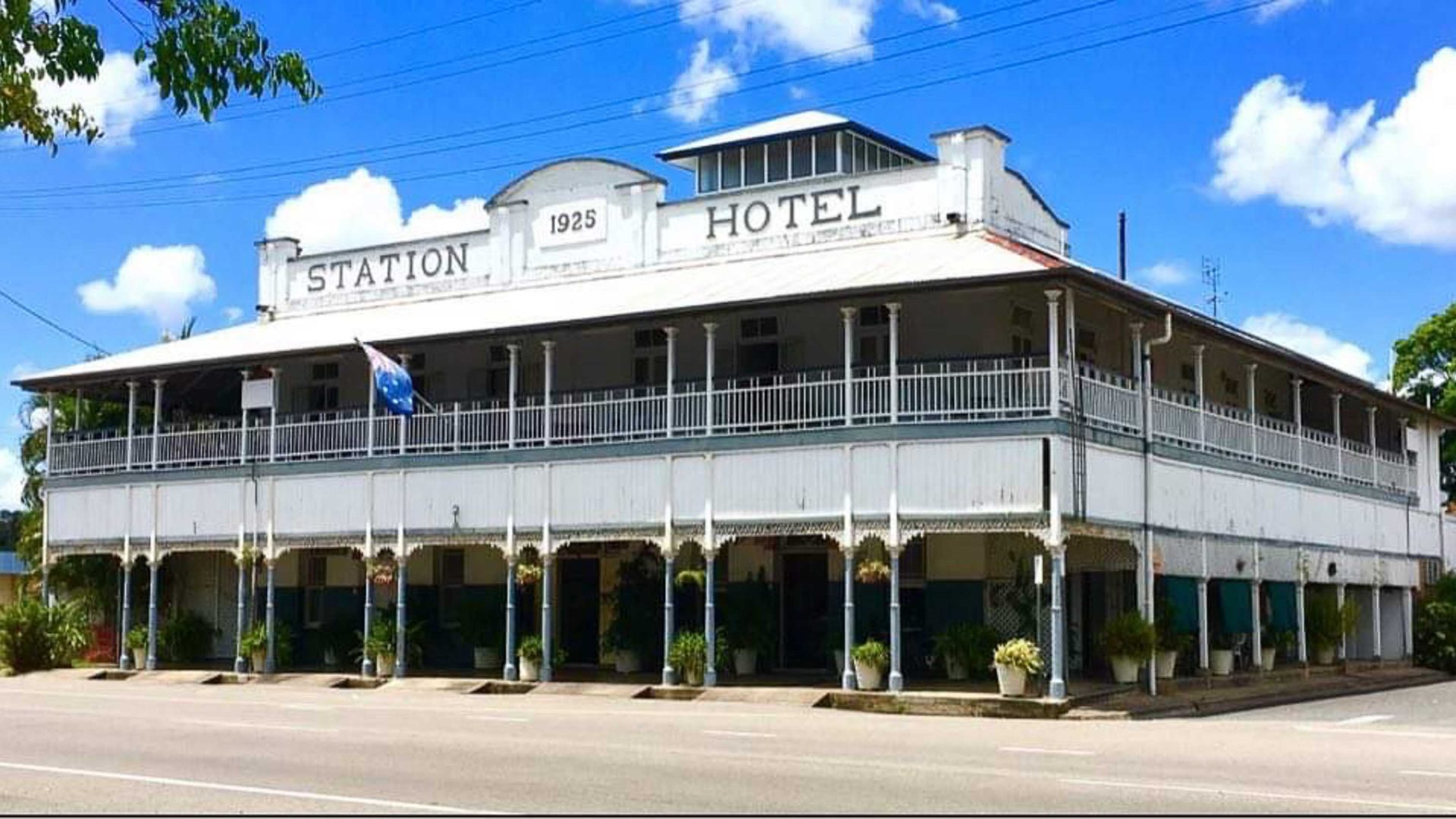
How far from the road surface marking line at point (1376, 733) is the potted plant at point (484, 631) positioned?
1561cm

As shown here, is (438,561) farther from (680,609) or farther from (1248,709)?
(1248,709)

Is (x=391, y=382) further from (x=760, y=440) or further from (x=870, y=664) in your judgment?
(x=870, y=664)

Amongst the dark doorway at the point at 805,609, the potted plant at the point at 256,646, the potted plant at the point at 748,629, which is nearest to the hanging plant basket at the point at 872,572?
the potted plant at the point at 748,629

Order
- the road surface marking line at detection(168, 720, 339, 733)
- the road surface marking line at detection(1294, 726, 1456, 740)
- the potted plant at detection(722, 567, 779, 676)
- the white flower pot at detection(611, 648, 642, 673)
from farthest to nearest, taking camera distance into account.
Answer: the white flower pot at detection(611, 648, 642, 673) < the potted plant at detection(722, 567, 779, 676) < the road surface marking line at detection(1294, 726, 1456, 740) < the road surface marking line at detection(168, 720, 339, 733)

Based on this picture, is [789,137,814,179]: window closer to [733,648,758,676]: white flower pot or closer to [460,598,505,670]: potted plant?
[733,648,758,676]: white flower pot

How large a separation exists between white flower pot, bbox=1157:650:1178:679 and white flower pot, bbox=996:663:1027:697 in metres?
3.63

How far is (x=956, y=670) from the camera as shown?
28469mm

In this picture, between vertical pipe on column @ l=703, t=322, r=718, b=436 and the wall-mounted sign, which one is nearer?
vertical pipe on column @ l=703, t=322, r=718, b=436

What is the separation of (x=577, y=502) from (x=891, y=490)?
6106mm

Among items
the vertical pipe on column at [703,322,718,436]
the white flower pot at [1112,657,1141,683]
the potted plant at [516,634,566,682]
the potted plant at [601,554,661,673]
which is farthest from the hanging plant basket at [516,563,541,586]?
the white flower pot at [1112,657,1141,683]

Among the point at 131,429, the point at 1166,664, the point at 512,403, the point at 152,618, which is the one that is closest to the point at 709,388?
the point at 512,403

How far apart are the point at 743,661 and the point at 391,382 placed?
7.57 m

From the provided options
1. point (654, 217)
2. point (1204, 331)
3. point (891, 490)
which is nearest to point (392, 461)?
point (654, 217)

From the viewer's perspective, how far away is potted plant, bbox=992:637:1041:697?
2505cm
